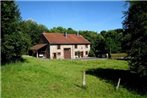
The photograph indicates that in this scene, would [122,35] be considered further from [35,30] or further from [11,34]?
[35,30]

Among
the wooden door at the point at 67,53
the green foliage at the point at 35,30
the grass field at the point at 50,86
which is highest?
the green foliage at the point at 35,30

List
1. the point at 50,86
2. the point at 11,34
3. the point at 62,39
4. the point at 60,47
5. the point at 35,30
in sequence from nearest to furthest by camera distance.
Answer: the point at 50,86 → the point at 11,34 → the point at 60,47 → the point at 62,39 → the point at 35,30

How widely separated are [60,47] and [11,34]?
41.5 metres

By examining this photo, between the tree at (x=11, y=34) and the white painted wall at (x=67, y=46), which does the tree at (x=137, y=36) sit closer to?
the tree at (x=11, y=34)

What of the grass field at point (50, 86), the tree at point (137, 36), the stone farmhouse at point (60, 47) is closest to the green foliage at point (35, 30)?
the stone farmhouse at point (60, 47)

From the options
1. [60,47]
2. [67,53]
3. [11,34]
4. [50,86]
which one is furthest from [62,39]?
[50,86]

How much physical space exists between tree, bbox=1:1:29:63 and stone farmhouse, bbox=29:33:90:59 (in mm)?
37707

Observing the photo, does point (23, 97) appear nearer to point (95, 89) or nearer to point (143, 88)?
point (95, 89)

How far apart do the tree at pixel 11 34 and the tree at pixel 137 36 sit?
13824 mm

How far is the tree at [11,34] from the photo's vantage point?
34031 millimetres

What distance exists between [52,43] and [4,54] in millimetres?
40175

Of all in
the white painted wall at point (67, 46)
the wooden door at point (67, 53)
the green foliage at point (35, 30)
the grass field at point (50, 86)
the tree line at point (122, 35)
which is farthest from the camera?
the green foliage at point (35, 30)

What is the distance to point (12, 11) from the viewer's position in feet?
117

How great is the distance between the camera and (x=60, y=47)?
76125 mm
